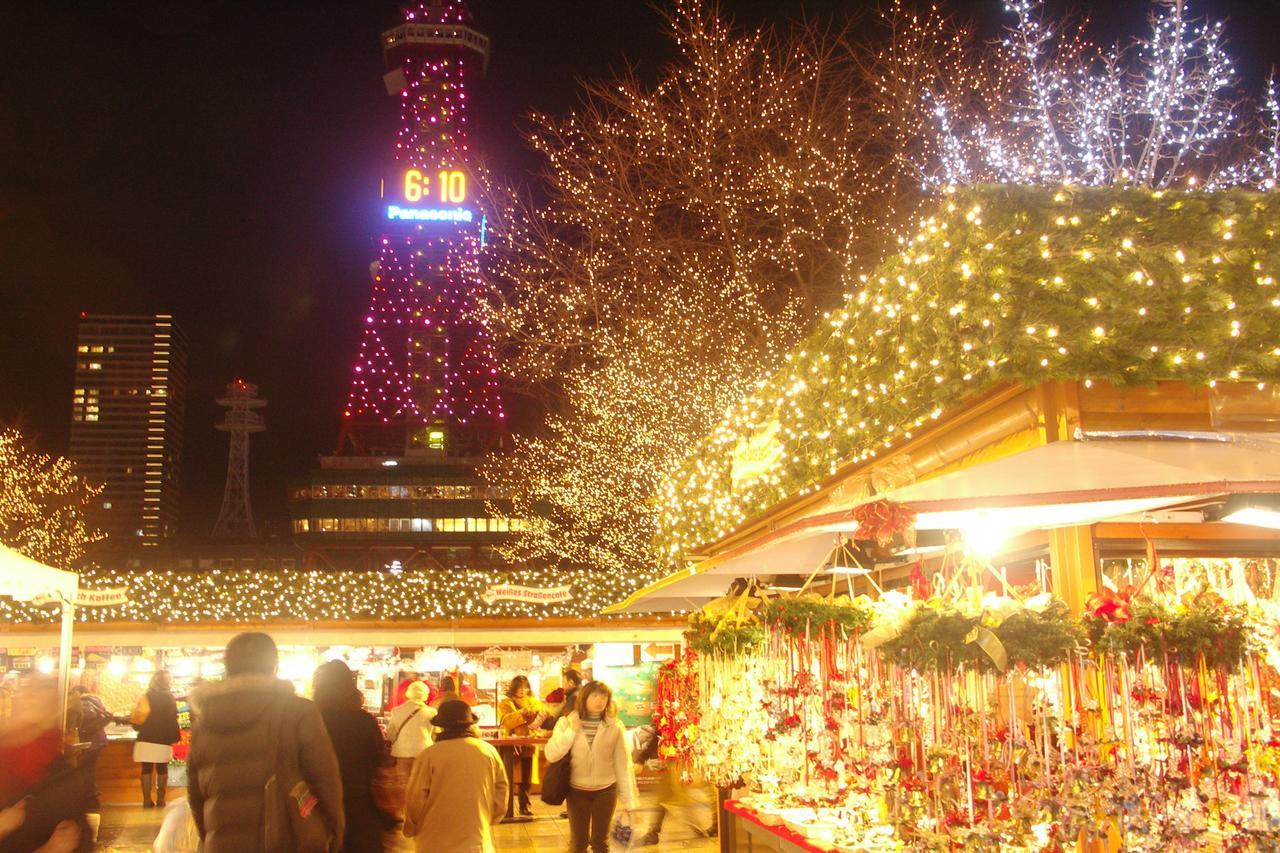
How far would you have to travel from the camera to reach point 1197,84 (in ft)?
35.2

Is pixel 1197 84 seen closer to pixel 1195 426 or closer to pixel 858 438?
pixel 858 438

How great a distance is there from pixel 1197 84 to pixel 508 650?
12.0 m

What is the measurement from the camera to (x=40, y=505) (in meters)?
42.9

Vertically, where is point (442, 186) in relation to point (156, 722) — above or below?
above

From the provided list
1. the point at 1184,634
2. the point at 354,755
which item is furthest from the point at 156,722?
the point at 1184,634

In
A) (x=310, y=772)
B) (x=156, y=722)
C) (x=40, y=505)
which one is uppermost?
(x=40, y=505)

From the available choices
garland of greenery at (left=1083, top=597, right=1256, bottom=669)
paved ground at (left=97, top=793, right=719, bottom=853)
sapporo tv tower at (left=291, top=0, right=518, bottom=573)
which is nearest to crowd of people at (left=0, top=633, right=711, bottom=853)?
paved ground at (left=97, top=793, right=719, bottom=853)

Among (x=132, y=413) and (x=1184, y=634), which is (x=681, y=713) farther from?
(x=132, y=413)

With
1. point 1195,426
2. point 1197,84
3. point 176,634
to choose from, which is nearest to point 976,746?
point 1195,426

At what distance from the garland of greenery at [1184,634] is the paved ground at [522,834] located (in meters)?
6.03

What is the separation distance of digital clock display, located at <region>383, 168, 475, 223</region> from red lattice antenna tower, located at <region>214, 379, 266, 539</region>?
51470mm

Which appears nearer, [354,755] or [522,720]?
[354,755]

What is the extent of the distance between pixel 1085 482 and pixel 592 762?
13.6 feet

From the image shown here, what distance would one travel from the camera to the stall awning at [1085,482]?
4277 millimetres
